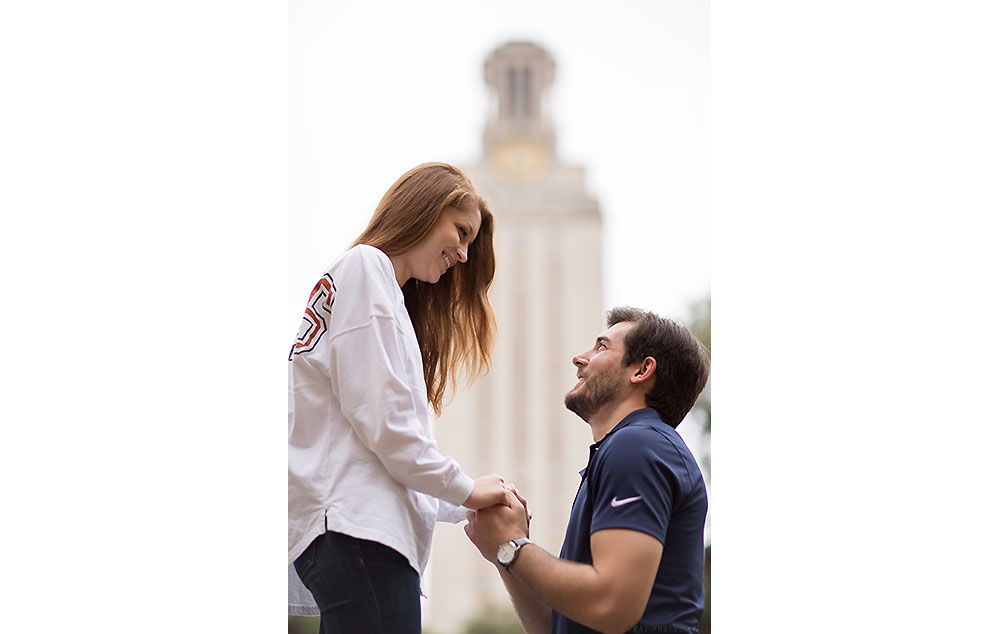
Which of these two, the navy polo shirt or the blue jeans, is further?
the navy polo shirt

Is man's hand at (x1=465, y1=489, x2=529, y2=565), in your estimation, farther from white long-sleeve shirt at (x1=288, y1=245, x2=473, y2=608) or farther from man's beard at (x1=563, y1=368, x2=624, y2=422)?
man's beard at (x1=563, y1=368, x2=624, y2=422)

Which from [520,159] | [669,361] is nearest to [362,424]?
[669,361]

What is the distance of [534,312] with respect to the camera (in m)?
36.8

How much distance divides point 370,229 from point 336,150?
21512 millimetres

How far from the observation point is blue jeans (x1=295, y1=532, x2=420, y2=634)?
2.12m

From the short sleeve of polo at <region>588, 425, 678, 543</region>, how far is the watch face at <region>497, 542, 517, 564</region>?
0.18 m

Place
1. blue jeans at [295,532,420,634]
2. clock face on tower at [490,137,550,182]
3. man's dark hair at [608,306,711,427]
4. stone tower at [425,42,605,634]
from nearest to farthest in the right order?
blue jeans at [295,532,420,634]
man's dark hair at [608,306,711,427]
stone tower at [425,42,605,634]
clock face on tower at [490,137,550,182]

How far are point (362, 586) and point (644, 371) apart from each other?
898mm

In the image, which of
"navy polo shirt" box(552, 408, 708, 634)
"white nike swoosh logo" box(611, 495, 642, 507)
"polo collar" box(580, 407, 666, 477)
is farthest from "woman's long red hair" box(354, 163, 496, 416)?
"white nike swoosh logo" box(611, 495, 642, 507)

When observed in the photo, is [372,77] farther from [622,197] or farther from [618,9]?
[618,9]

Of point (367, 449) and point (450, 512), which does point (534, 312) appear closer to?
point (450, 512)

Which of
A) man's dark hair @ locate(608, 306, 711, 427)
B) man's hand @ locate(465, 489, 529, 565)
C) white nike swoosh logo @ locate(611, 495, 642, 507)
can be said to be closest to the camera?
white nike swoosh logo @ locate(611, 495, 642, 507)

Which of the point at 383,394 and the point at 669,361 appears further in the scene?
the point at 669,361

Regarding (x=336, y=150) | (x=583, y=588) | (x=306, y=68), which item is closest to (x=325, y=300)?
(x=583, y=588)
